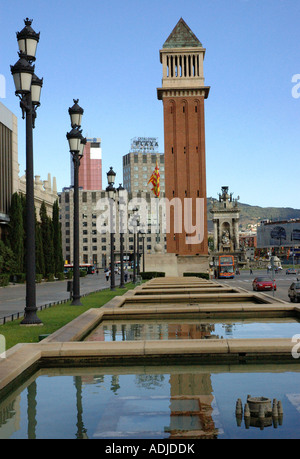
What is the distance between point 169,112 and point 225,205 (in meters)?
63.8

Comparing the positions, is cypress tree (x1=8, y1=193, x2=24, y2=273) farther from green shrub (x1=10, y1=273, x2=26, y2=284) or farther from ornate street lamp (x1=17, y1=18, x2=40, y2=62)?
ornate street lamp (x1=17, y1=18, x2=40, y2=62)

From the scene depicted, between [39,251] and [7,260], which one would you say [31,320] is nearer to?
[7,260]

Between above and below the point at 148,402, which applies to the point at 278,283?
below

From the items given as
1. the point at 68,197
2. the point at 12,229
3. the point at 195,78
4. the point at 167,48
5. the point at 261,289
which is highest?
the point at 167,48

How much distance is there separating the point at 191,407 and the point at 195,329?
30.2ft

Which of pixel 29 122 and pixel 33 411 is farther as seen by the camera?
pixel 29 122

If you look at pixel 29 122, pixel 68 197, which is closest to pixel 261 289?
pixel 29 122

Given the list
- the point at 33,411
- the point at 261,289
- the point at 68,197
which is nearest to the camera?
the point at 33,411

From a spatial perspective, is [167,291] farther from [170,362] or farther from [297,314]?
[170,362]

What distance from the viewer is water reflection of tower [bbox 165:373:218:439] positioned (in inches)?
253

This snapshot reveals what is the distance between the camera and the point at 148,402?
7863 millimetres

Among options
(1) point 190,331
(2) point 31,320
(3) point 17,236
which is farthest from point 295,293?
(3) point 17,236

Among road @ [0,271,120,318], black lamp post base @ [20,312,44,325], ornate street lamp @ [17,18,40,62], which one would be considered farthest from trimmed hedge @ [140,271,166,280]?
ornate street lamp @ [17,18,40,62]

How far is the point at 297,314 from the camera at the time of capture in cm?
1914
